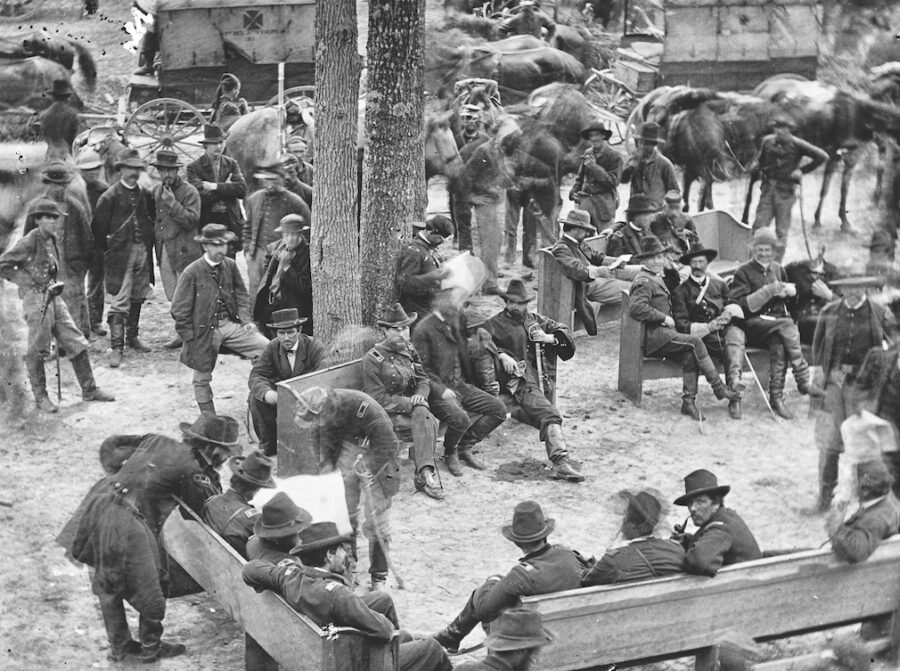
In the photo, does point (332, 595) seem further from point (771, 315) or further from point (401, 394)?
point (771, 315)

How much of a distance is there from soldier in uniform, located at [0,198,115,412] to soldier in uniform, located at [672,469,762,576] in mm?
5526

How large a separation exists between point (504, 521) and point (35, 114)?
824cm

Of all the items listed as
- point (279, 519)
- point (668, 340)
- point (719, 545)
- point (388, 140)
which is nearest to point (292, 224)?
point (388, 140)

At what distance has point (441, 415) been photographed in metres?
10.2

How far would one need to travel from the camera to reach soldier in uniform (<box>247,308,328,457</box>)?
10.1 m

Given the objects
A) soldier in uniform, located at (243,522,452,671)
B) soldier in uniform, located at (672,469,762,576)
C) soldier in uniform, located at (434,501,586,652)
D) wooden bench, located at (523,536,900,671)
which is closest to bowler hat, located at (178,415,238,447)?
soldier in uniform, located at (243,522,452,671)

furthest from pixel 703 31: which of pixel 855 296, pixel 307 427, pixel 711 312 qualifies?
pixel 307 427

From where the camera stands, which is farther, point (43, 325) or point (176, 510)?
point (43, 325)

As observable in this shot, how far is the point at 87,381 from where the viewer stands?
11.3 m

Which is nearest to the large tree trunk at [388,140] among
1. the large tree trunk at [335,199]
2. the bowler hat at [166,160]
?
the large tree trunk at [335,199]

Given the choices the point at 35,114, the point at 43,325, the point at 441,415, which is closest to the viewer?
the point at 441,415

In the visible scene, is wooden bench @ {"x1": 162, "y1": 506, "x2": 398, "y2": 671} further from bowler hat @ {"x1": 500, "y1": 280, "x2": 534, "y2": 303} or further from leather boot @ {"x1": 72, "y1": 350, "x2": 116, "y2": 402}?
bowler hat @ {"x1": 500, "y1": 280, "x2": 534, "y2": 303}

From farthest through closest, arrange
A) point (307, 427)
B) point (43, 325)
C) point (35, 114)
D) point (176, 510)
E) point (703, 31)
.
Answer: point (35, 114), point (703, 31), point (43, 325), point (307, 427), point (176, 510)

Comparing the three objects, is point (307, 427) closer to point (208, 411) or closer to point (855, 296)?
point (208, 411)
